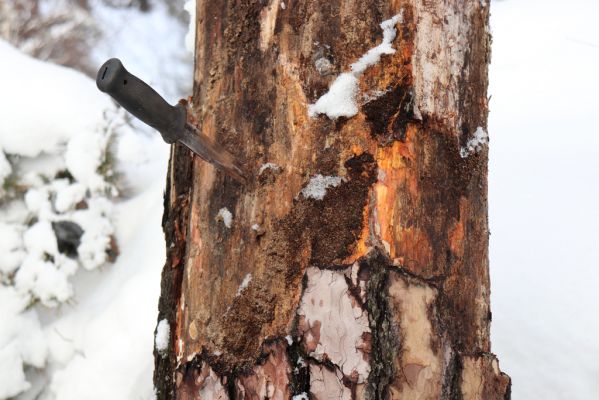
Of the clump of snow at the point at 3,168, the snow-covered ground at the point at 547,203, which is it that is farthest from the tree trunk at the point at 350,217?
the clump of snow at the point at 3,168

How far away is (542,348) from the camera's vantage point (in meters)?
1.40

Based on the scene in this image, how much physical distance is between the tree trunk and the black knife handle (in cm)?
14

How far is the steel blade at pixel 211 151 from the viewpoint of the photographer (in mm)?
818

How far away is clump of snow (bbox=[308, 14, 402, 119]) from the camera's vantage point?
0.81 meters

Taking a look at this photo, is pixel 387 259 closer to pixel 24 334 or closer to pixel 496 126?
pixel 496 126

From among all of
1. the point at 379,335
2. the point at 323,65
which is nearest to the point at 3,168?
the point at 323,65

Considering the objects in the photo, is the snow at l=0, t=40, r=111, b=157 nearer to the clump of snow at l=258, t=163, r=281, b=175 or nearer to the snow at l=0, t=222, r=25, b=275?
the snow at l=0, t=222, r=25, b=275

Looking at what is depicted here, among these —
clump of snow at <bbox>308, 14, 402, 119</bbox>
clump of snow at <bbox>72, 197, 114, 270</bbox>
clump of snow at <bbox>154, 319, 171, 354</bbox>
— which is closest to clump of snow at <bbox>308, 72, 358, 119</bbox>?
clump of snow at <bbox>308, 14, 402, 119</bbox>

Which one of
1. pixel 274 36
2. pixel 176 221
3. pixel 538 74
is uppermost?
pixel 538 74

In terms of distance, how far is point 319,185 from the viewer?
818 millimetres

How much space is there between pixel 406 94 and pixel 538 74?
1.32 m

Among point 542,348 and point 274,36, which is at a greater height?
point 274,36

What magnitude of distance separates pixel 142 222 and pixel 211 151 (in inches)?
57.3

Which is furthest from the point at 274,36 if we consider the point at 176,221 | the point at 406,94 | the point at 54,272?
the point at 54,272
